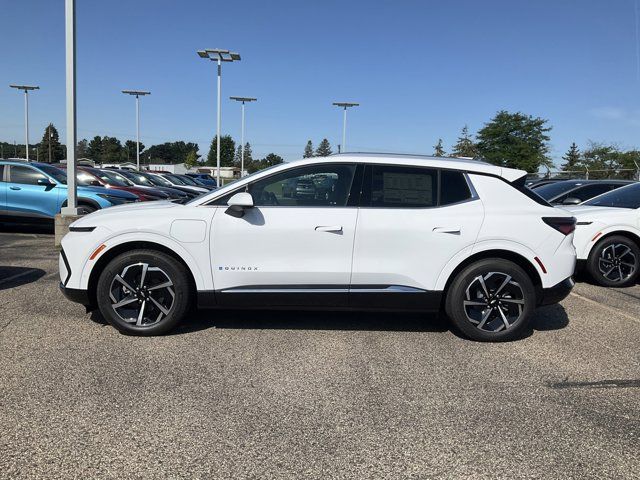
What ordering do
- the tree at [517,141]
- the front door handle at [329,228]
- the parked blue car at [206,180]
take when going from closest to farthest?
1. the front door handle at [329,228]
2. the parked blue car at [206,180]
3. the tree at [517,141]

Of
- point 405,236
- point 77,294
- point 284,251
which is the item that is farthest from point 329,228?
point 77,294

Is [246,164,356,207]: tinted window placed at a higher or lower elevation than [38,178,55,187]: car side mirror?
higher

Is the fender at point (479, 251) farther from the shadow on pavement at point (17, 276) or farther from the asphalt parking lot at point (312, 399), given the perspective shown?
the shadow on pavement at point (17, 276)

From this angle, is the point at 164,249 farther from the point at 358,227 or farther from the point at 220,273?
the point at 358,227

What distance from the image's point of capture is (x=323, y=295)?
4555 millimetres

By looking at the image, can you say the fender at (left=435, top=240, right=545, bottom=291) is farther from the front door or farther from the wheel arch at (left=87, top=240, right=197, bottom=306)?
the wheel arch at (left=87, top=240, right=197, bottom=306)

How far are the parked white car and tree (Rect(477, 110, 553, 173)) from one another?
205 ft

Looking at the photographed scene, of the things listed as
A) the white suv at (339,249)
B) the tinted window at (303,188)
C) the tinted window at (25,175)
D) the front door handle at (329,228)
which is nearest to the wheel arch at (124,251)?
the white suv at (339,249)

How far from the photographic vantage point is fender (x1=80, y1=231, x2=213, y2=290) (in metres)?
4.50

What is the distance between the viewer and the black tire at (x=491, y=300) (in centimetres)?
459

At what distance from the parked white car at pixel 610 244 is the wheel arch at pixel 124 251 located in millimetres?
5465

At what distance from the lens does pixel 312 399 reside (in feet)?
11.4

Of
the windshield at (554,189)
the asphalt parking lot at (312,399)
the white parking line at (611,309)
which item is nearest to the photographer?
the asphalt parking lot at (312,399)

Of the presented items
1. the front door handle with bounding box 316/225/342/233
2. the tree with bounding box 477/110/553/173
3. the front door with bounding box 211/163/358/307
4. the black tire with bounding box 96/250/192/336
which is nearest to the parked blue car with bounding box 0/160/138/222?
the black tire with bounding box 96/250/192/336
